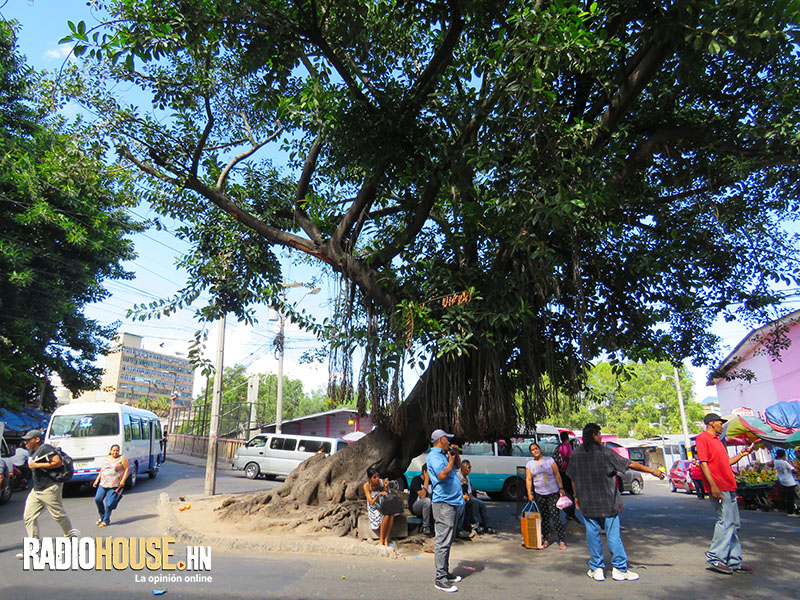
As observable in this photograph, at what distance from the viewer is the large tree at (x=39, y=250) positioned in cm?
1530

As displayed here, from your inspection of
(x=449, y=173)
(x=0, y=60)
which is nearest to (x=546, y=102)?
(x=449, y=173)

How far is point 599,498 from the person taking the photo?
5.52 meters

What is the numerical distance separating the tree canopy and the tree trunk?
49 cm

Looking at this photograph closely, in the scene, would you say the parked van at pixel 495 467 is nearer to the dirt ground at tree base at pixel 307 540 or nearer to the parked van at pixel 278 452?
the parked van at pixel 278 452

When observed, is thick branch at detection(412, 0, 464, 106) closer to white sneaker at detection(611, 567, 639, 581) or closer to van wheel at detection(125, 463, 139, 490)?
white sneaker at detection(611, 567, 639, 581)

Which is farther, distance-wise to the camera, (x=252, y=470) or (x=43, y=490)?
(x=252, y=470)

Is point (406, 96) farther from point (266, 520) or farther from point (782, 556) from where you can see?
point (782, 556)

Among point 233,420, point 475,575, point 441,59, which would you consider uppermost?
point 441,59

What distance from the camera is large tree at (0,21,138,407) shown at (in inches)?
603

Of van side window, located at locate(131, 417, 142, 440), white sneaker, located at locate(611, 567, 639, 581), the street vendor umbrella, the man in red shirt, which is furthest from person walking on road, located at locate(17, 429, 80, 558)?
the street vendor umbrella

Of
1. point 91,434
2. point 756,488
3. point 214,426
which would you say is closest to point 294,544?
point 214,426

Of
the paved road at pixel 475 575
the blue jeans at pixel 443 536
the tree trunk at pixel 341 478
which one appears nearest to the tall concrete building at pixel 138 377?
the tree trunk at pixel 341 478

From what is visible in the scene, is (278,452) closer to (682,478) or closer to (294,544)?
(294,544)

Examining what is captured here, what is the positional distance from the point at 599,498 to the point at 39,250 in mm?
18905
